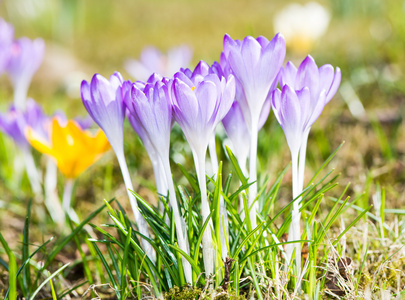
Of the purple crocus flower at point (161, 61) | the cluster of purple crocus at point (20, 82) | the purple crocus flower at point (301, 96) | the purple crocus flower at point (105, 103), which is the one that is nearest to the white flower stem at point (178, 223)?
the purple crocus flower at point (105, 103)

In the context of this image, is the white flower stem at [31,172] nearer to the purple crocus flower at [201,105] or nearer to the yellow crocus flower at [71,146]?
the yellow crocus flower at [71,146]

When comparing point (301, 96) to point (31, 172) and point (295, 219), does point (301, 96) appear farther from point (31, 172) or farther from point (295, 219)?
point (31, 172)

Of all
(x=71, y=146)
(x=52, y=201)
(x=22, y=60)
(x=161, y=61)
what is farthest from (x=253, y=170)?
(x=161, y=61)

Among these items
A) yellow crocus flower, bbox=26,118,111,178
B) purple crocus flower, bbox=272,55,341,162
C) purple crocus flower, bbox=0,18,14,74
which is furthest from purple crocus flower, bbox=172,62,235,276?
purple crocus flower, bbox=0,18,14,74

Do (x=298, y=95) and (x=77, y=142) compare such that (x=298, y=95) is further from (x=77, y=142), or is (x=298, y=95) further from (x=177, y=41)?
(x=177, y=41)

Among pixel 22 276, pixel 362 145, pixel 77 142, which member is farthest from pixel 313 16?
pixel 22 276

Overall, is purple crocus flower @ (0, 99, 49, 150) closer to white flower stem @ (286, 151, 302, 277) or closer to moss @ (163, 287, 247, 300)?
moss @ (163, 287, 247, 300)
